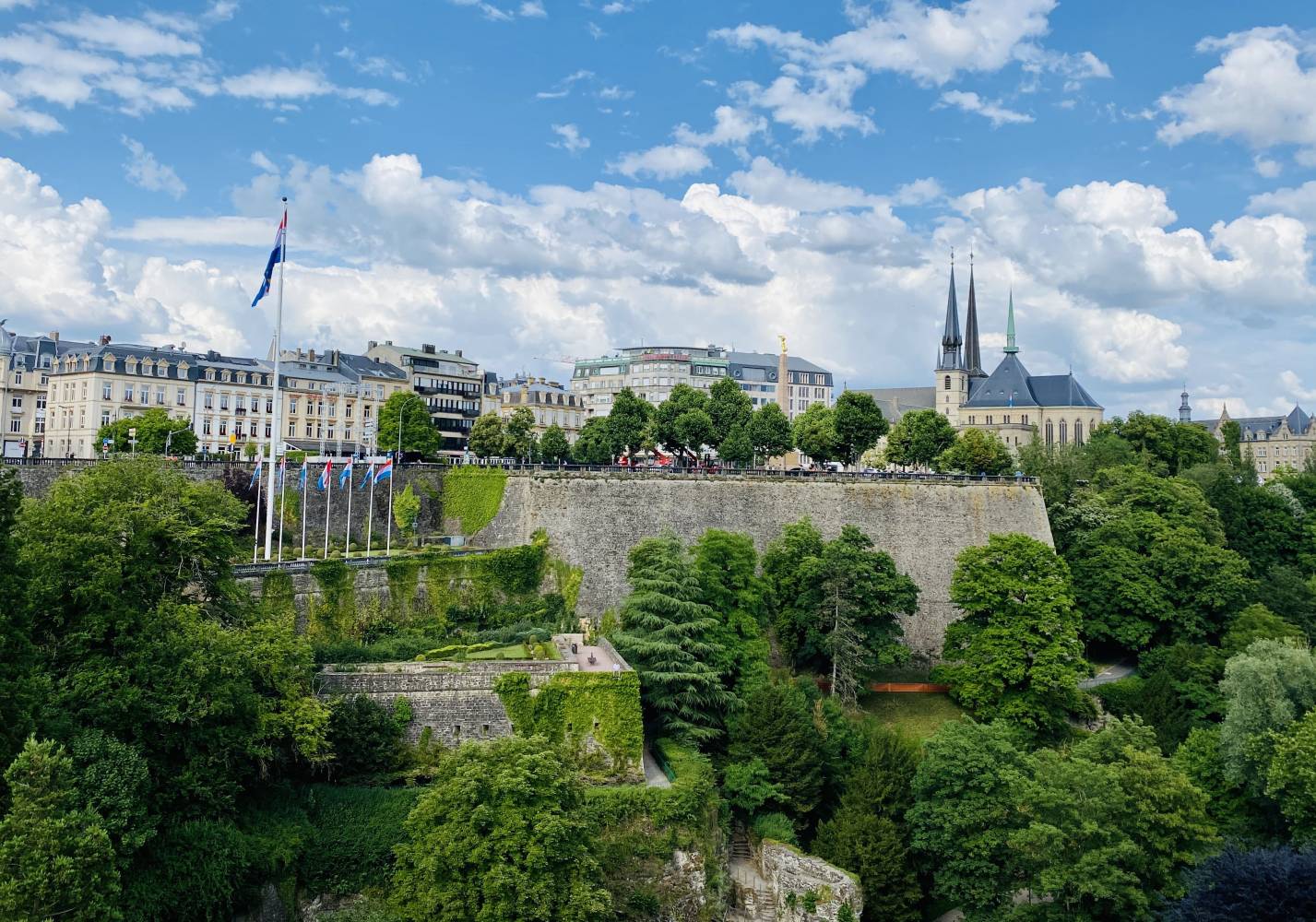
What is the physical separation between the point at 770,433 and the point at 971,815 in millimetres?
40631

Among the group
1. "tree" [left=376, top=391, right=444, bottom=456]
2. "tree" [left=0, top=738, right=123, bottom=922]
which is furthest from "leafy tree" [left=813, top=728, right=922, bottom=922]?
"tree" [left=376, top=391, right=444, bottom=456]

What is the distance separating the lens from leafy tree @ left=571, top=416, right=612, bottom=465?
228ft

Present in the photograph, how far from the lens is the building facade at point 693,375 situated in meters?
120

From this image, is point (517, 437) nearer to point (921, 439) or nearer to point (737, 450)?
point (737, 450)

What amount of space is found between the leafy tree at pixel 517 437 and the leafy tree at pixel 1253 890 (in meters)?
51.9

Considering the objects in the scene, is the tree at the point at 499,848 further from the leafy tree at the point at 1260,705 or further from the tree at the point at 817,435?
the tree at the point at 817,435

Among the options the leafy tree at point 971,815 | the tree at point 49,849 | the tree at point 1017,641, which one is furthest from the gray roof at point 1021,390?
the tree at point 49,849

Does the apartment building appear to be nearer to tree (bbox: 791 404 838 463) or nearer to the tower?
tree (bbox: 791 404 838 463)

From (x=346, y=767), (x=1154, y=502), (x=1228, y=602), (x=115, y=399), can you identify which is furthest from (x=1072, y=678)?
(x=115, y=399)

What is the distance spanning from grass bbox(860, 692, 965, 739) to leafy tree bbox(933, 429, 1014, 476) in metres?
26.4

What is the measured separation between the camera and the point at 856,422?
67.4m

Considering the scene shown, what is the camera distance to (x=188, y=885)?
84.1ft

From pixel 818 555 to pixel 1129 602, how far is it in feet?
50.9

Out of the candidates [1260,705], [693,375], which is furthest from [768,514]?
[693,375]
